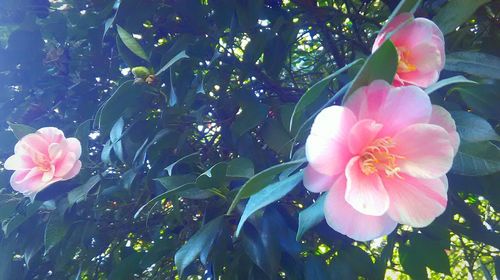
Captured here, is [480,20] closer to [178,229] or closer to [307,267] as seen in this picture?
[307,267]

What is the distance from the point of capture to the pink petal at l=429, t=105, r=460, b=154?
50 cm

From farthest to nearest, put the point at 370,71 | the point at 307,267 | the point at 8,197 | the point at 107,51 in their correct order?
the point at 107,51
the point at 8,197
the point at 307,267
the point at 370,71

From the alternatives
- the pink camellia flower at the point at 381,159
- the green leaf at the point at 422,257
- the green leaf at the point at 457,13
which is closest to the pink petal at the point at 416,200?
A: the pink camellia flower at the point at 381,159

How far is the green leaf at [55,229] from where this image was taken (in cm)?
89

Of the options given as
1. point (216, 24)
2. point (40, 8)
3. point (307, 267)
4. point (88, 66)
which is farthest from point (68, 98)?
point (307, 267)

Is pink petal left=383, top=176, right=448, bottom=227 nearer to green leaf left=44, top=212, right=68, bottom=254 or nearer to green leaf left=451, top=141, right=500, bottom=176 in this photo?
green leaf left=451, top=141, right=500, bottom=176

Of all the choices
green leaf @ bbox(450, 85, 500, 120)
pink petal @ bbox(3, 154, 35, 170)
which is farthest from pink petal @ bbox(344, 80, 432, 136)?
pink petal @ bbox(3, 154, 35, 170)

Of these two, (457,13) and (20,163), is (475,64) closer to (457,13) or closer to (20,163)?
(457,13)

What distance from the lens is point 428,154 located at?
1.60ft

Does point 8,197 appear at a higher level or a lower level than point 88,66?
lower

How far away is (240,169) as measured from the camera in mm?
735

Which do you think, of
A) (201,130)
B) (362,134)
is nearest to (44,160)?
(201,130)

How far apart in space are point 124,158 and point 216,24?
32cm

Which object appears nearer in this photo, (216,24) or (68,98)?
(216,24)
